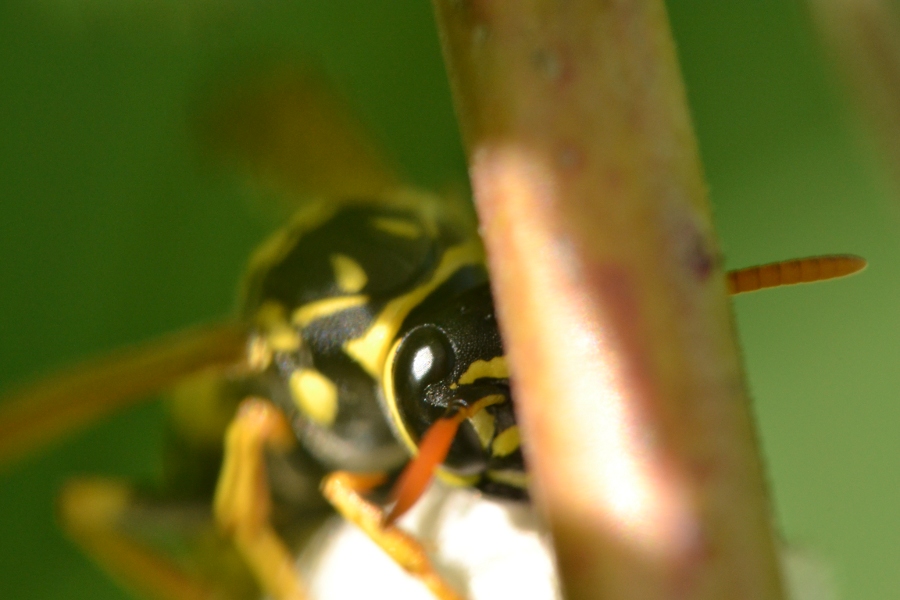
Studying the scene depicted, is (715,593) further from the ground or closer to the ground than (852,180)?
closer to the ground

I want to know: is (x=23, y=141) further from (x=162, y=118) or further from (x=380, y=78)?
(x=380, y=78)

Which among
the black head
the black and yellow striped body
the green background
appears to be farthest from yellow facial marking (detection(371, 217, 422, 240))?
the green background

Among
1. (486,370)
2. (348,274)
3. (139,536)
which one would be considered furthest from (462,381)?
(139,536)

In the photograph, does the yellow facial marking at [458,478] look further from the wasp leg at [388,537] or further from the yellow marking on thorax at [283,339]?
the yellow marking on thorax at [283,339]

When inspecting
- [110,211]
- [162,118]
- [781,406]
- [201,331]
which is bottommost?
[781,406]

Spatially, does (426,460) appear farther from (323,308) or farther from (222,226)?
(222,226)

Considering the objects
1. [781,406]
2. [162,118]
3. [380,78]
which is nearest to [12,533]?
[162,118]

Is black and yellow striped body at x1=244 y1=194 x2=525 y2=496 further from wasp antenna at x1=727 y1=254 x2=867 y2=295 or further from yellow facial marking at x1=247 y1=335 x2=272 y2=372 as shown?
wasp antenna at x1=727 y1=254 x2=867 y2=295
